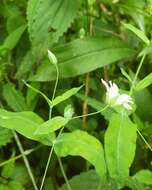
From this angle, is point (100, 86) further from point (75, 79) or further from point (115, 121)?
point (115, 121)

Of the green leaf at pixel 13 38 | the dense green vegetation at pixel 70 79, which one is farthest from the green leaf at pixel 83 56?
the green leaf at pixel 13 38

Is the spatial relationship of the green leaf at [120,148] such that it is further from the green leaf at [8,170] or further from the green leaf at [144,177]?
the green leaf at [8,170]

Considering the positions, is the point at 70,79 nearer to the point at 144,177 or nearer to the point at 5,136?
the point at 5,136

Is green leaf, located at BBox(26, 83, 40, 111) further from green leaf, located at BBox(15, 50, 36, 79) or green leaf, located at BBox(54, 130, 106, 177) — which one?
green leaf, located at BBox(54, 130, 106, 177)

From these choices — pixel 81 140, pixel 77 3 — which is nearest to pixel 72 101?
pixel 77 3

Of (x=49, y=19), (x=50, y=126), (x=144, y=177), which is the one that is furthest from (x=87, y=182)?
(x=49, y=19)

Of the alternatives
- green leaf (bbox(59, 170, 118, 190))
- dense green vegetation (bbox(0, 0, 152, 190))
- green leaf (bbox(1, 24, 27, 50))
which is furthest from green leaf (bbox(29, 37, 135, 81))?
green leaf (bbox(59, 170, 118, 190))
